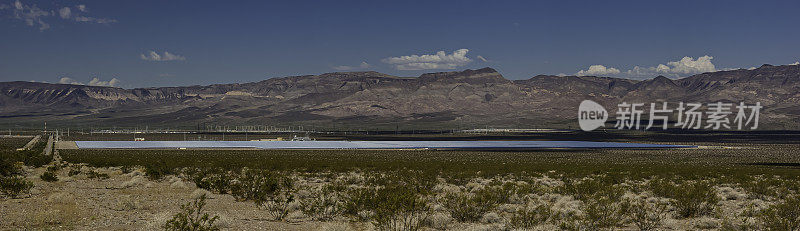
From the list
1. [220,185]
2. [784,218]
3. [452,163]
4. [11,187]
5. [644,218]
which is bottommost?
[452,163]

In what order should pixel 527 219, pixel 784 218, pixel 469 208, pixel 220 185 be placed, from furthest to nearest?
pixel 220 185, pixel 469 208, pixel 527 219, pixel 784 218

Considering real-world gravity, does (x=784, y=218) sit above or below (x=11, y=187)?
above

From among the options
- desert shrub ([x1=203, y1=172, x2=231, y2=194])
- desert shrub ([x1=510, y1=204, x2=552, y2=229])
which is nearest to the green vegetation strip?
desert shrub ([x1=203, y1=172, x2=231, y2=194])

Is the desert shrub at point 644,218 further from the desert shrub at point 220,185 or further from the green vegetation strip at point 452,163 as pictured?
the green vegetation strip at point 452,163

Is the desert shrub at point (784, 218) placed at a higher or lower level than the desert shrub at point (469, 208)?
higher

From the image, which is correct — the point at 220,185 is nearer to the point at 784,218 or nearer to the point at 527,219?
the point at 527,219

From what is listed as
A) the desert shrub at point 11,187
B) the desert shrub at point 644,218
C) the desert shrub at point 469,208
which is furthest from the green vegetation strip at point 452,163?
the desert shrub at point 644,218

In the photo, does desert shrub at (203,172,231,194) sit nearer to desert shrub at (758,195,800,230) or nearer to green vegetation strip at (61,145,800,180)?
green vegetation strip at (61,145,800,180)

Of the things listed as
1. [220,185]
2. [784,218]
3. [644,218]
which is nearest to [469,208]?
[644,218]
